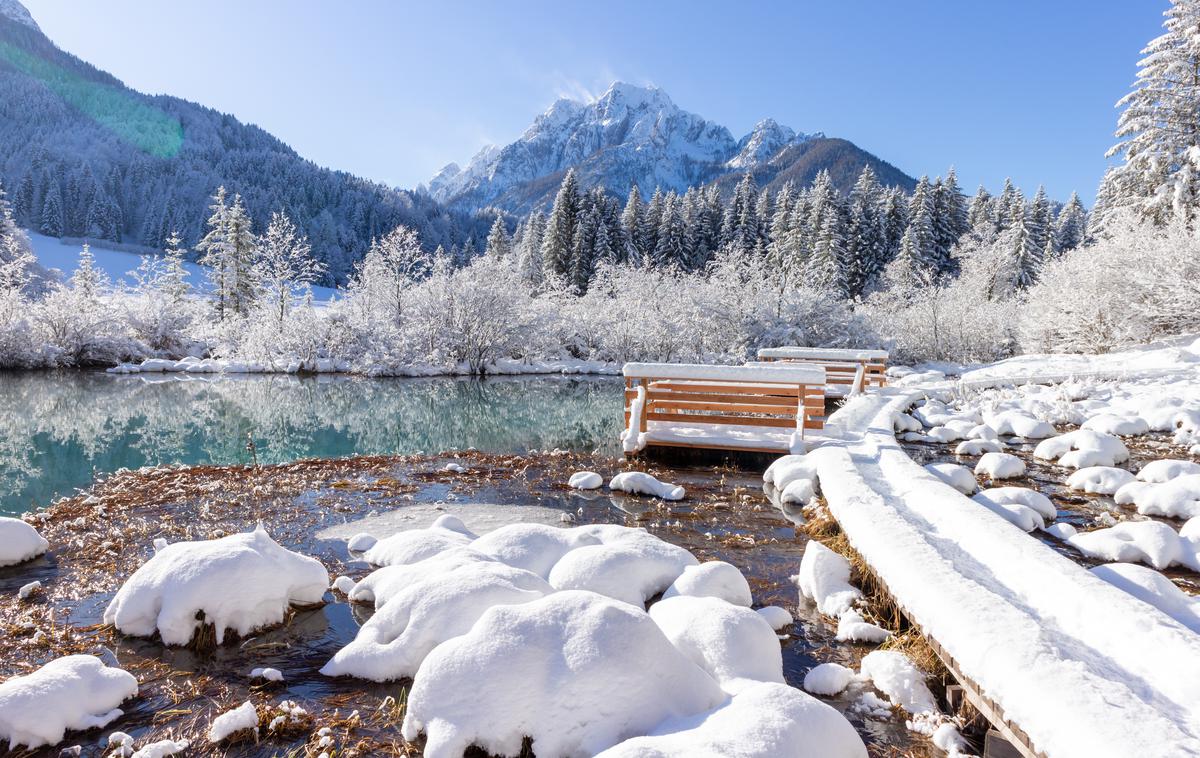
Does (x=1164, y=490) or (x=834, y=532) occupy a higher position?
(x=1164, y=490)

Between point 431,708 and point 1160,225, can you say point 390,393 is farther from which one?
point 1160,225

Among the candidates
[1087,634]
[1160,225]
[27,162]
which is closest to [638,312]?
[1160,225]

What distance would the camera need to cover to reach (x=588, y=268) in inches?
1844

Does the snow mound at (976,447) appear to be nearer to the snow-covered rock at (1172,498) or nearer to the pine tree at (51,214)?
the snow-covered rock at (1172,498)

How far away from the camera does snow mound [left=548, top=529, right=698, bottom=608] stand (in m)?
4.12

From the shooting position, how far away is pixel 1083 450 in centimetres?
819

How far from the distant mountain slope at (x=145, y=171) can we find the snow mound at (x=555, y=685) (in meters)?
78.2

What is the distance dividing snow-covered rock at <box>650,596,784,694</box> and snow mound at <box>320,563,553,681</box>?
0.87 meters

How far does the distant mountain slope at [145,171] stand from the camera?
236 feet

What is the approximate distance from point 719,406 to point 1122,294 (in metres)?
16.6

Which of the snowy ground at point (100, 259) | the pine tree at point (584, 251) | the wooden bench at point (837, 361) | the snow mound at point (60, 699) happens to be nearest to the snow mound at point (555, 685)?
the snow mound at point (60, 699)

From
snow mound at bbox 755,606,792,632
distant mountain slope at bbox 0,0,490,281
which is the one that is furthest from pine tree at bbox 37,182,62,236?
snow mound at bbox 755,606,792,632

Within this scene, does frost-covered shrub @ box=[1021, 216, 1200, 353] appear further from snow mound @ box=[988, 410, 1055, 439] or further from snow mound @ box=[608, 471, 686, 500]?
snow mound @ box=[608, 471, 686, 500]

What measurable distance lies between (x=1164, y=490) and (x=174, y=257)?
4361 cm
